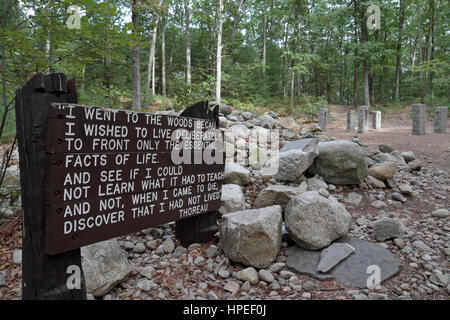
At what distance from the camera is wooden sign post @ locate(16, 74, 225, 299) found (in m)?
1.90

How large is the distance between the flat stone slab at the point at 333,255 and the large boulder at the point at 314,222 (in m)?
0.09

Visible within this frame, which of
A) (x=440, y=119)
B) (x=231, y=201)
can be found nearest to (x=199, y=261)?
(x=231, y=201)

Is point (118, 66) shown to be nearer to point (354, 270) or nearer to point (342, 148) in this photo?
point (342, 148)

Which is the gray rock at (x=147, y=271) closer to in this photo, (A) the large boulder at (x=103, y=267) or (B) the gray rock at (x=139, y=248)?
(A) the large boulder at (x=103, y=267)

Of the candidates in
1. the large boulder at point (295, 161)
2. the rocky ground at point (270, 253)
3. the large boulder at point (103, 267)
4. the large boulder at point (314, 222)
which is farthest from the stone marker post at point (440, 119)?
the large boulder at point (103, 267)

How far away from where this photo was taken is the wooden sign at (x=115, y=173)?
76.5 inches

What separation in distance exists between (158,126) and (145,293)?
5.45 feet

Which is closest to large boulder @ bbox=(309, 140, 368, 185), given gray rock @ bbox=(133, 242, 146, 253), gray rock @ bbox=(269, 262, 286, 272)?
gray rock @ bbox=(269, 262, 286, 272)

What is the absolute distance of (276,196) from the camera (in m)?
4.09

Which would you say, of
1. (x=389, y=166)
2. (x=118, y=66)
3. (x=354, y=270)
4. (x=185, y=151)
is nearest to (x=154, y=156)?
(x=185, y=151)

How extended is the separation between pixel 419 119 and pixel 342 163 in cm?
854

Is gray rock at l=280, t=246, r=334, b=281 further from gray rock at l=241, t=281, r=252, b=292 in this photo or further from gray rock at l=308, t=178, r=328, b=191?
gray rock at l=308, t=178, r=328, b=191

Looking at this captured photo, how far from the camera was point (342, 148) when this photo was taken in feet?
16.9

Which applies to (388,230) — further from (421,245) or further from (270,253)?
(270,253)
